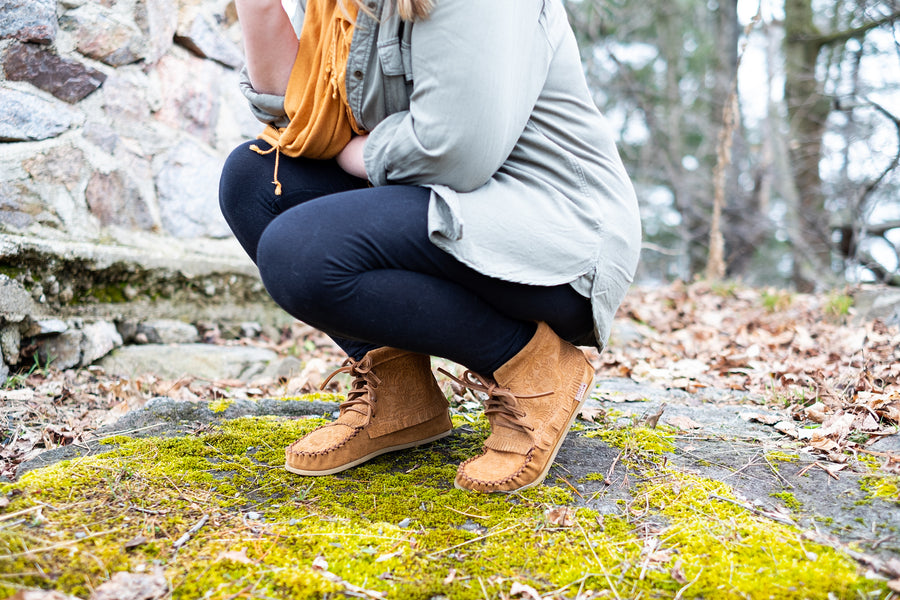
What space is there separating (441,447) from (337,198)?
30.9 inches

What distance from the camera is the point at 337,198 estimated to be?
57.3 inches

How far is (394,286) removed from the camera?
145 cm

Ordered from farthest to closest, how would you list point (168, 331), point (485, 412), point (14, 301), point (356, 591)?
point (168, 331) < point (14, 301) < point (485, 412) < point (356, 591)

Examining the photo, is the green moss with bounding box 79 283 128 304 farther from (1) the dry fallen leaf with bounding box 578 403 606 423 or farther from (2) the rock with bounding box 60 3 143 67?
(1) the dry fallen leaf with bounding box 578 403 606 423

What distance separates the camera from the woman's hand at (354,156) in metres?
1.61

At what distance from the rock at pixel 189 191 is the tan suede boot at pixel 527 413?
215 centimetres

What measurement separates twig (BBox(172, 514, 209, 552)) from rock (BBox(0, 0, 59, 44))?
220 centimetres

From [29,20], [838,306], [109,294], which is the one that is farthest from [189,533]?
[838,306]

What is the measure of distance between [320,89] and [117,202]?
5.94 ft

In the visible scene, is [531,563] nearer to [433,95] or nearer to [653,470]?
[653,470]

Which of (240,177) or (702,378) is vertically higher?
(240,177)

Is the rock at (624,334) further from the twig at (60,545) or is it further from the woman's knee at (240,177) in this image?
the twig at (60,545)

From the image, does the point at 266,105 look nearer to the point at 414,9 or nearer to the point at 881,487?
the point at 414,9

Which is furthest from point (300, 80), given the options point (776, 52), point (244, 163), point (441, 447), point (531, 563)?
point (776, 52)
